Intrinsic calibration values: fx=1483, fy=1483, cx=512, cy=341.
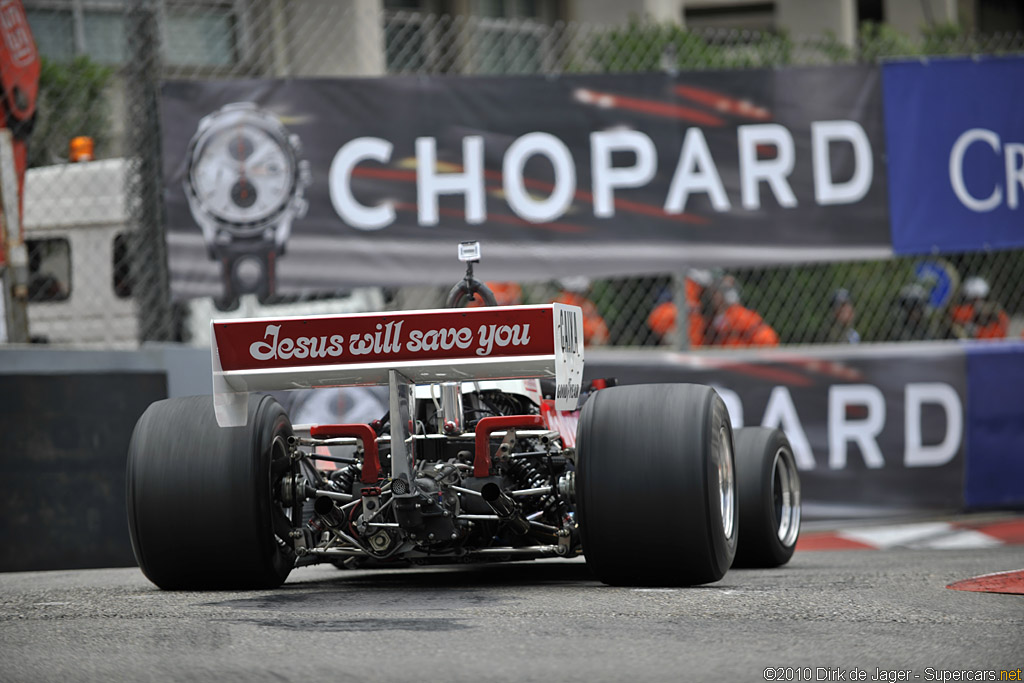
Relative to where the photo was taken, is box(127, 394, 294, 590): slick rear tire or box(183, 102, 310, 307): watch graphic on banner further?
box(183, 102, 310, 307): watch graphic on banner

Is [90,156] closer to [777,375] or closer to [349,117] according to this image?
[349,117]

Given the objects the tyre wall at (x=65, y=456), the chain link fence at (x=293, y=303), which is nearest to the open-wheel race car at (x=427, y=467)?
the tyre wall at (x=65, y=456)

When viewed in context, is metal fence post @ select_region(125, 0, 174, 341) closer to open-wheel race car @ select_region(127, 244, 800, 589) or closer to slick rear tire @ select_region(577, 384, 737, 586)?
open-wheel race car @ select_region(127, 244, 800, 589)

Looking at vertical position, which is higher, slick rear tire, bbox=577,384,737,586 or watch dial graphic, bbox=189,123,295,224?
watch dial graphic, bbox=189,123,295,224

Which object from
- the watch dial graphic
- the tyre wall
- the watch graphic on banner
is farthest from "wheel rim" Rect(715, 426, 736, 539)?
the watch dial graphic

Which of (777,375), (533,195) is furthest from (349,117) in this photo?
(777,375)

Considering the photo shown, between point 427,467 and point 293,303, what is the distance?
6.50 metres

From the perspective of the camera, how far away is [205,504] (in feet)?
18.0

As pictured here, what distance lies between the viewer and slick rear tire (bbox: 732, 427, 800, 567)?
6832 millimetres

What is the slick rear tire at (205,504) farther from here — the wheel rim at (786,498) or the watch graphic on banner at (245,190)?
the watch graphic on banner at (245,190)

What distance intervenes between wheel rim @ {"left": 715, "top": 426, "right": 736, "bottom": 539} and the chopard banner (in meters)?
3.87

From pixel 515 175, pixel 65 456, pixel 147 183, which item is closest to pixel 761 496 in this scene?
pixel 515 175

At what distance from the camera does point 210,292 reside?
912 centimetres

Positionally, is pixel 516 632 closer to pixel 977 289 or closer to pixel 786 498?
pixel 786 498
